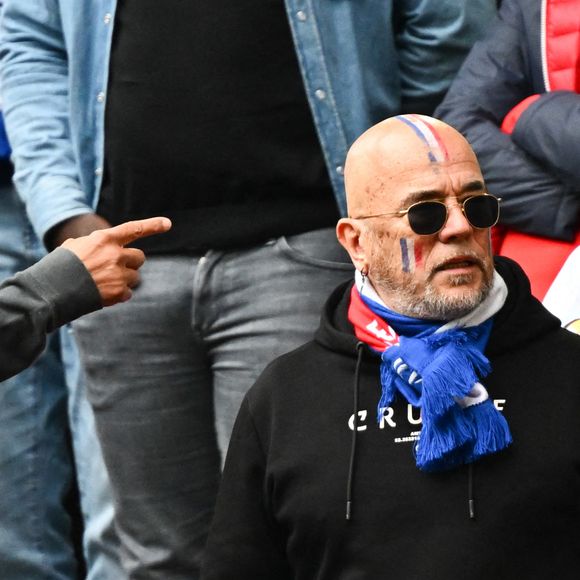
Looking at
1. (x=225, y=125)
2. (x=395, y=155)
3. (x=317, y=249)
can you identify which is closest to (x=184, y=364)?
(x=317, y=249)

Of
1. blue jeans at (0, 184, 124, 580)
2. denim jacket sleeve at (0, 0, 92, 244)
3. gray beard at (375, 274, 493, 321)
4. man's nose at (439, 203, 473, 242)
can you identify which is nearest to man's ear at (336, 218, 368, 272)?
gray beard at (375, 274, 493, 321)

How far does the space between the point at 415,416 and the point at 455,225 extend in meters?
0.42

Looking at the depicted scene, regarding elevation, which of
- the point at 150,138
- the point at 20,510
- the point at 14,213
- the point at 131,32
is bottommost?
the point at 20,510

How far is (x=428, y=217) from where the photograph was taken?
10.3ft

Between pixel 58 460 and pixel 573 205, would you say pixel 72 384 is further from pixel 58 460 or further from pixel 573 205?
pixel 573 205

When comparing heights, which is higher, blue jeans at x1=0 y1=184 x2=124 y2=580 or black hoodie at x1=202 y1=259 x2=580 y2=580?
black hoodie at x1=202 y1=259 x2=580 y2=580

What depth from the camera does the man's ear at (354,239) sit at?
3299 mm

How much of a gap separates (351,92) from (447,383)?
106 centimetres

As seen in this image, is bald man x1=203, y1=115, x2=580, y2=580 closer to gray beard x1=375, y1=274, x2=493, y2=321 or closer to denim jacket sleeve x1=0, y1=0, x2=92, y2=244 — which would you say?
gray beard x1=375, y1=274, x2=493, y2=321

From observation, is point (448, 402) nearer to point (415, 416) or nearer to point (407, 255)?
point (415, 416)

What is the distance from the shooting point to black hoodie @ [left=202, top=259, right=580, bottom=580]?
9.59 feet

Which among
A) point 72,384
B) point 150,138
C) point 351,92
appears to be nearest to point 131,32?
point 150,138

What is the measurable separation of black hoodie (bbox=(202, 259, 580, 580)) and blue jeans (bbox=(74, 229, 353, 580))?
37cm

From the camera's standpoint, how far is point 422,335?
314 centimetres
